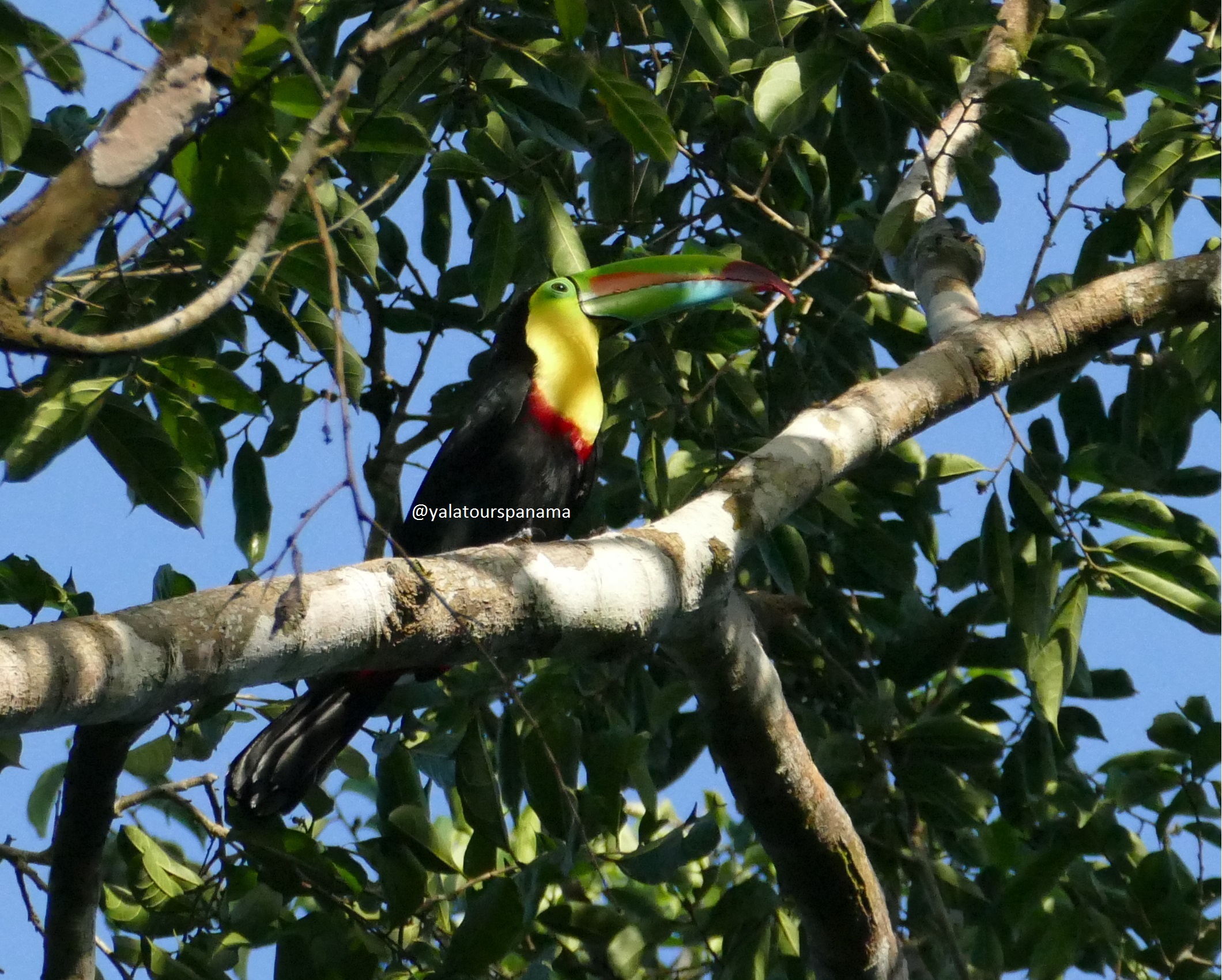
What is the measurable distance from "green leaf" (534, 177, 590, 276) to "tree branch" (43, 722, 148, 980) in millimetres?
1336

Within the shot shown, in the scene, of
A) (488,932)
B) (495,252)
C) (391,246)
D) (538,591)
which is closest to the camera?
(538,591)

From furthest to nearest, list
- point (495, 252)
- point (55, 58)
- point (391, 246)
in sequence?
point (391, 246)
point (495, 252)
point (55, 58)

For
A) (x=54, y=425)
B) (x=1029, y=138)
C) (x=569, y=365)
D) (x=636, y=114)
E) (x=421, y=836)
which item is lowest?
(x=421, y=836)

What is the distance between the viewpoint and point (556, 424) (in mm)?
3605

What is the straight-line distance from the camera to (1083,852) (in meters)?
3.02

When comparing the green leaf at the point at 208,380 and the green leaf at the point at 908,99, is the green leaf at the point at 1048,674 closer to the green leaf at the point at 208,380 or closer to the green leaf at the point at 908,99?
the green leaf at the point at 908,99

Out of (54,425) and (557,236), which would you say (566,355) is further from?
(54,425)

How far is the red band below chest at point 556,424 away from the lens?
11.8 feet

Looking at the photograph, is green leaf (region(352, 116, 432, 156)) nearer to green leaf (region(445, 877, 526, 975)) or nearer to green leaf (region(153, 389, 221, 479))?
green leaf (region(153, 389, 221, 479))

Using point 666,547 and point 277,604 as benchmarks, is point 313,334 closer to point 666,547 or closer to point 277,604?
point 666,547

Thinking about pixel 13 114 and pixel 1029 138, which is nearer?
pixel 13 114

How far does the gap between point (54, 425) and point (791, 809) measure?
151cm

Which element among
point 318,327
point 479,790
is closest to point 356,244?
point 318,327

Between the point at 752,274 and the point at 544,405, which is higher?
the point at 544,405
